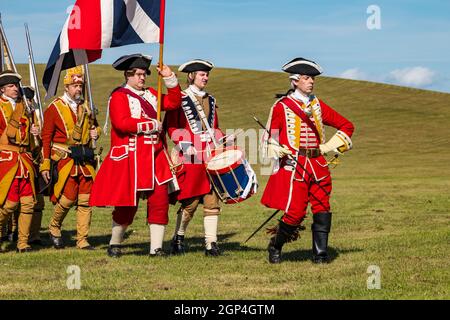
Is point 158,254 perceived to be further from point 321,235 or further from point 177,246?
point 321,235

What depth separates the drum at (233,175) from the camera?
409 inches

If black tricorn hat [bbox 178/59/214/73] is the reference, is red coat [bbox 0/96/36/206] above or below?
below

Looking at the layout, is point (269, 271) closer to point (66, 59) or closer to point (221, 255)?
point (221, 255)

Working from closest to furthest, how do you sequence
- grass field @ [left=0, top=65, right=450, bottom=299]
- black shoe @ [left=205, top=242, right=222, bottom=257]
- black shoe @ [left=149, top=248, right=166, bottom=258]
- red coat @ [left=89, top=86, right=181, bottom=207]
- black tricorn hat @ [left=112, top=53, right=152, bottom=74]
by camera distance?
grass field @ [left=0, top=65, right=450, bottom=299] → red coat @ [left=89, top=86, right=181, bottom=207] → black tricorn hat @ [left=112, top=53, right=152, bottom=74] → black shoe @ [left=149, top=248, right=166, bottom=258] → black shoe @ [left=205, top=242, right=222, bottom=257]

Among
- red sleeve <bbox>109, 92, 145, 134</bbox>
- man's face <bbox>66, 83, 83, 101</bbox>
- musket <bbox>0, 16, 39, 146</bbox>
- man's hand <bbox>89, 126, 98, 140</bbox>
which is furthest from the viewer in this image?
musket <bbox>0, 16, 39, 146</bbox>

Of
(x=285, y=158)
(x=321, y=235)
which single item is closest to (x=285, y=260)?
(x=321, y=235)

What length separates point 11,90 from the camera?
38.5 ft

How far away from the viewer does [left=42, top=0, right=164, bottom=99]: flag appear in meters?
10.5

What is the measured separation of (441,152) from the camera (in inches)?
1634

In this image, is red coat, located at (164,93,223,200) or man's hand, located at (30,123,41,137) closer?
red coat, located at (164,93,223,200)

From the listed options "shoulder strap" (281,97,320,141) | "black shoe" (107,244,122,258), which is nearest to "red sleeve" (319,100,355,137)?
"shoulder strap" (281,97,320,141)

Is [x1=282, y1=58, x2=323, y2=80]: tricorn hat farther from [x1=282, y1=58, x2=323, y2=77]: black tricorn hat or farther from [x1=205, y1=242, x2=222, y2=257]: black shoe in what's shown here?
[x1=205, y1=242, x2=222, y2=257]: black shoe

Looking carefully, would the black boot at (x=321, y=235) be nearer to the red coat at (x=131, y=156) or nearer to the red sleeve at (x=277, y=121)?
the red sleeve at (x=277, y=121)

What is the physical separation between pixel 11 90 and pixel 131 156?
2489 millimetres
